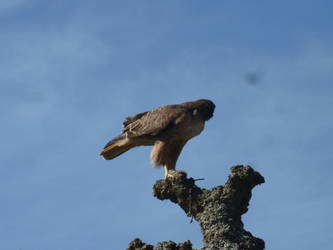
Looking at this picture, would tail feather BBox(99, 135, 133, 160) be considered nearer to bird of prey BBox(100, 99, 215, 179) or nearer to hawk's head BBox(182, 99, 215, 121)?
bird of prey BBox(100, 99, 215, 179)

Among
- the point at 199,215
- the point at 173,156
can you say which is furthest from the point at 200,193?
the point at 173,156

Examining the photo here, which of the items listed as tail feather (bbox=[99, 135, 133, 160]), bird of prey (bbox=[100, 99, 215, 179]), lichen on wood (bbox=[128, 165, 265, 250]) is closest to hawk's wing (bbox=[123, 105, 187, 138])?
bird of prey (bbox=[100, 99, 215, 179])

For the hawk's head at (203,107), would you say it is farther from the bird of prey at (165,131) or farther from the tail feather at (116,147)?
the tail feather at (116,147)

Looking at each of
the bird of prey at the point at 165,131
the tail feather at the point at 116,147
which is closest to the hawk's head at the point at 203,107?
the bird of prey at the point at 165,131

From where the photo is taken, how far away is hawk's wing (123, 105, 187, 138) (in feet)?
34.4

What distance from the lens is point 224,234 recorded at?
8.10 metres

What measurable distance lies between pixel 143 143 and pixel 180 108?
92 centimetres

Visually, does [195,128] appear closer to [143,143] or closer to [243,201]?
[143,143]

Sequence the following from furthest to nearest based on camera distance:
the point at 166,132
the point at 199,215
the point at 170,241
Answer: the point at 166,132
the point at 199,215
the point at 170,241

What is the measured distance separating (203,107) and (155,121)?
0.84 meters

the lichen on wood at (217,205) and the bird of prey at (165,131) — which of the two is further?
the bird of prey at (165,131)

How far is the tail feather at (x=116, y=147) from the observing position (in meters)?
10.8

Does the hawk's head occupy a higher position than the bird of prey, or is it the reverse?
the hawk's head

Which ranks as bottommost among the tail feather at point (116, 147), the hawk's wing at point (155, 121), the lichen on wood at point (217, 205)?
the lichen on wood at point (217, 205)
